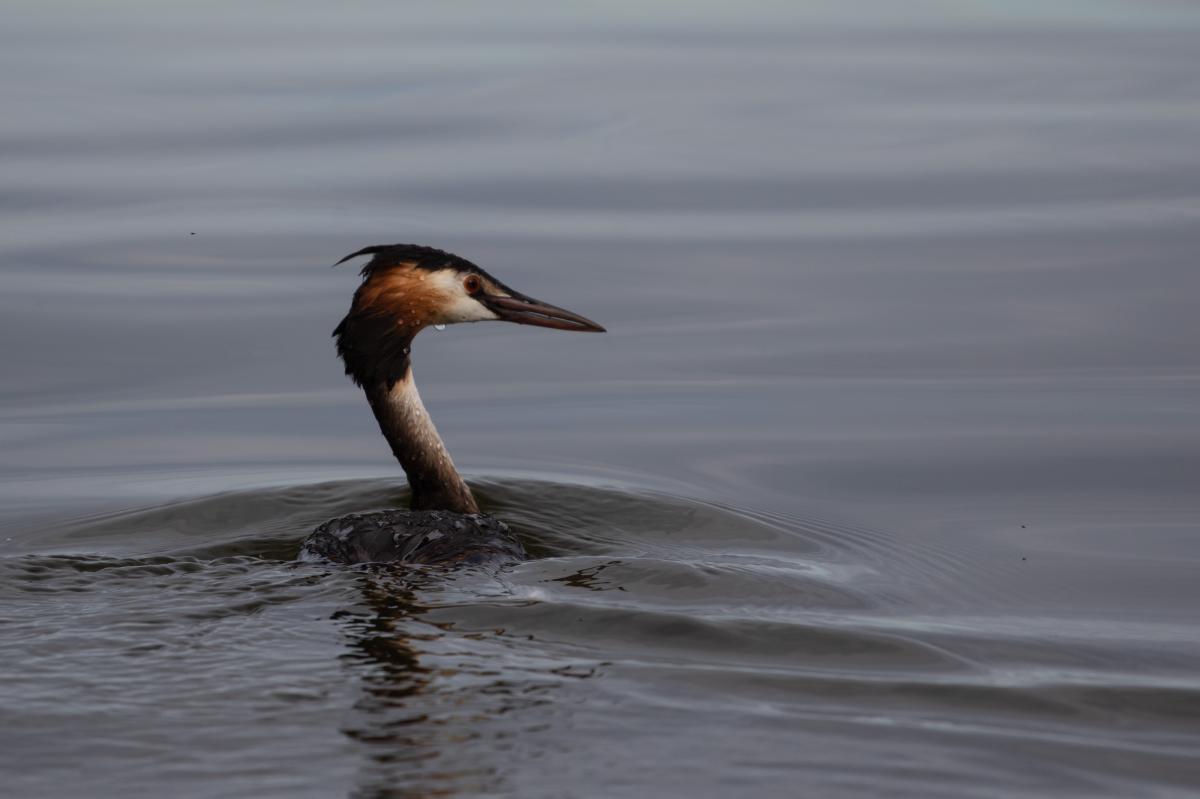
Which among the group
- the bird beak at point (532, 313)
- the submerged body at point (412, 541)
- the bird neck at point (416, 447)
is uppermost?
the bird beak at point (532, 313)

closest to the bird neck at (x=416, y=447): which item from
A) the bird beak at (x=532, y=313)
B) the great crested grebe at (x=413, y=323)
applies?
the great crested grebe at (x=413, y=323)

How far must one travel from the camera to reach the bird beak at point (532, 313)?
890 centimetres

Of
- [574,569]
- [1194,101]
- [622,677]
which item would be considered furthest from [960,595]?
[1194,101]

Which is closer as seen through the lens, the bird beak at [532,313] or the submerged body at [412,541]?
the submerged body at [412,541]

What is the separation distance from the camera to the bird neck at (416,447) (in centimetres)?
884

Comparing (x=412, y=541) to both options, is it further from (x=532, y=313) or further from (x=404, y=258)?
(x=532, y=313)

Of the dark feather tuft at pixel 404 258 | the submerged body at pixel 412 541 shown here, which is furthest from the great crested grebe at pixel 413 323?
the submerged body at pixel 412 541

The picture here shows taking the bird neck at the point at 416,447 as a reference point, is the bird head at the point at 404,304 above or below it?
above

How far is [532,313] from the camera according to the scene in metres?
9.02

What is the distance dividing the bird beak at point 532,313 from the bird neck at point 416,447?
1.70 feet

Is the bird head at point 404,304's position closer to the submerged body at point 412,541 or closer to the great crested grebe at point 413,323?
the great crested grebe at point 413,323

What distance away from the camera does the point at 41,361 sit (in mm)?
11562

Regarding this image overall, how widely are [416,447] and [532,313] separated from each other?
0.83 m

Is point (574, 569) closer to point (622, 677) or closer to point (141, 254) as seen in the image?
point (622, 677)
